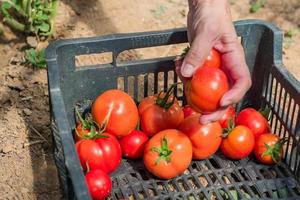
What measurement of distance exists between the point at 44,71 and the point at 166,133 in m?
0.80

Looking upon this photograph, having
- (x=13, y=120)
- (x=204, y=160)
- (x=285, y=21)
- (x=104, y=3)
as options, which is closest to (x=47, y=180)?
(x=13, y=120)

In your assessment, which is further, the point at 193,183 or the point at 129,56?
the point at 129,56

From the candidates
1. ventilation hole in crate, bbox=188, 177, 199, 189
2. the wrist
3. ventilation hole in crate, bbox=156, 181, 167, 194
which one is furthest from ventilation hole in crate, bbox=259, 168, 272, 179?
the wrist

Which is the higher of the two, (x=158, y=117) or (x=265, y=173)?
(x=158, y=117)

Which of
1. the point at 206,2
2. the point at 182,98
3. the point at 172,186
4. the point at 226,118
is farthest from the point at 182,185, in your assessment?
the point at 206,2

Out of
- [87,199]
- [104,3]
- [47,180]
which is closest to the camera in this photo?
[87,199]

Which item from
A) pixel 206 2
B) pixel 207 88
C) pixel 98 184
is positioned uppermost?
pixel 206 2

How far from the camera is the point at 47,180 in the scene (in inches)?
77.8

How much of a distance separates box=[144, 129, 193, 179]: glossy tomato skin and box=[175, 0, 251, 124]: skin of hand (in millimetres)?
97

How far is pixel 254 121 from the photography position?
1.93 metres

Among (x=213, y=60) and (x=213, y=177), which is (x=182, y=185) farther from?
(x=213, y=60)

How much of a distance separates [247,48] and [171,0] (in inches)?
37.5

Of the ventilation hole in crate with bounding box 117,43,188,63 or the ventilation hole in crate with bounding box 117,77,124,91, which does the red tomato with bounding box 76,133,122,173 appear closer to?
the ventilation hole in crate with bounding box 117,77,124,91

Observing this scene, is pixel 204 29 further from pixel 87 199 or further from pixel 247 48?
pixel 87 199
